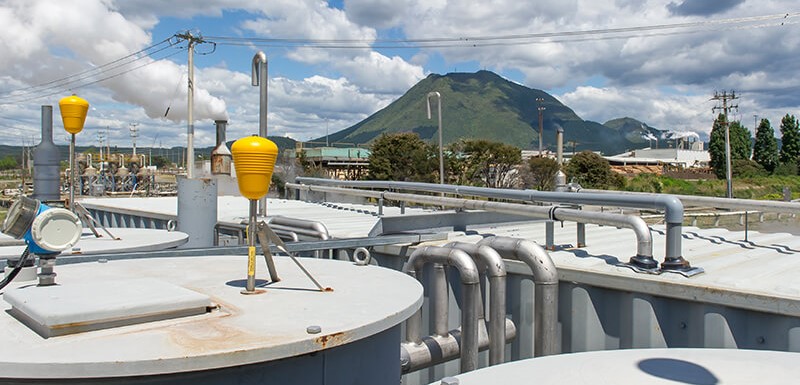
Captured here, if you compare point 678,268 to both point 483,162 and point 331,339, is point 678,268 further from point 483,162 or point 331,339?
point 483,162

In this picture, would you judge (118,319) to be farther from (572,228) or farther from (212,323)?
(572,228)

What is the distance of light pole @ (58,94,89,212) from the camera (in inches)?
226

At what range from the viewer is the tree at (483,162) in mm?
44938

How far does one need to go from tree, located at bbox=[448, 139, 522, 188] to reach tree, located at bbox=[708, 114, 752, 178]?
3812 centimetres

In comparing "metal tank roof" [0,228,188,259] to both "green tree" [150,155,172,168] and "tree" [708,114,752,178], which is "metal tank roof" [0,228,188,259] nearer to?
"tree" [708,114,752,178]

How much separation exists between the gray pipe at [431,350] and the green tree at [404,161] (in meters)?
39.9

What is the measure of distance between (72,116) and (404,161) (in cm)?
3970

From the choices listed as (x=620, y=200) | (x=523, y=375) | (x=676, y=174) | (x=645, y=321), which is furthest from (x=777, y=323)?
(x=676, y=174)

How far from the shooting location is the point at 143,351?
2.37 m

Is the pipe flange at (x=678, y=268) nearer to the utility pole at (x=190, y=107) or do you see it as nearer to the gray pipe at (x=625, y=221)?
the gray pipe at (x=625, y=221)

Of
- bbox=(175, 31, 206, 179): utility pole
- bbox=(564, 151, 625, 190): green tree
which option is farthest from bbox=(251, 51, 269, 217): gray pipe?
bbox=(564, 151, 625, 190): green tree

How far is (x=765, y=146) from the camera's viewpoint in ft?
279

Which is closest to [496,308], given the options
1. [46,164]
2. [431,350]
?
[431,350]

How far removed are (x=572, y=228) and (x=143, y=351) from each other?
241 inches
